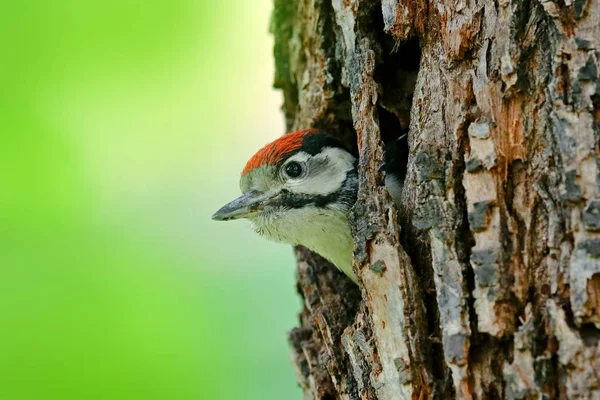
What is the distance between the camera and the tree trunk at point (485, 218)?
5.99 feet

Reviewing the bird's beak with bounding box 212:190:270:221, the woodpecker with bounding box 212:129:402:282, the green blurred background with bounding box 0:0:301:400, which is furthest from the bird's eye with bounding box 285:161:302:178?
the green blurred background with bounding box 0:0:301:400

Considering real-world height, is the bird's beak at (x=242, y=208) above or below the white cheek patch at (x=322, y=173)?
below

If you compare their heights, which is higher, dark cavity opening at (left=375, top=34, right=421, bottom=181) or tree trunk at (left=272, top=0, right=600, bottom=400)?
dark cavity opening at (left=375, top=34, right=421, bottom=181)

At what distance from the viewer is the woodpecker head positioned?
306cm

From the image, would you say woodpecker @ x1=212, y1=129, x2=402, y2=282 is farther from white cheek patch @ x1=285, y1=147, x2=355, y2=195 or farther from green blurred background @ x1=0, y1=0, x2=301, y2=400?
green blurred background @ x1=0, y1=0, x2=301, y2=400

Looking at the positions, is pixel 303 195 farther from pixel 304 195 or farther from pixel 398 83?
pixel 398 83

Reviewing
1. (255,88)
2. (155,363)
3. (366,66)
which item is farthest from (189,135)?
(366,66)

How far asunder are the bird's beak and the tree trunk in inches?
30.7

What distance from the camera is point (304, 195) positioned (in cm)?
317

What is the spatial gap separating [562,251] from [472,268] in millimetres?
272

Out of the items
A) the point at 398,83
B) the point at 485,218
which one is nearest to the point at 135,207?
the point at 398,83

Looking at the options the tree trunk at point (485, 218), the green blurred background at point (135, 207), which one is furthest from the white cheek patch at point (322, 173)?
the green blurred background at point (135, 207)

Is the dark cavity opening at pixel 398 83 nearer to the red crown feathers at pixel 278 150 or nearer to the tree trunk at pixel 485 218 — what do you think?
the tree trunk at pixel 485 218

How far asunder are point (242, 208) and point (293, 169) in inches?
12.5
